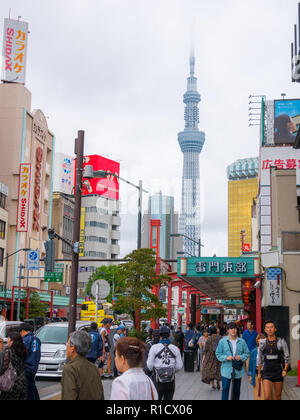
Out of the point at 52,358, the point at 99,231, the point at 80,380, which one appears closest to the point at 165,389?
the point at 80,380

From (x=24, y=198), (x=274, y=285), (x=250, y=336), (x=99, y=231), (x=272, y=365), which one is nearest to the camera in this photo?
(x=272, y=365)

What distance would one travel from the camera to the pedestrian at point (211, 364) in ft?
53.4

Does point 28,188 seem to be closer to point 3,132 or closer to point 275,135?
point 3,132

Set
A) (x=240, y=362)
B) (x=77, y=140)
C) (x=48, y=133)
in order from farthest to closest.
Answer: (x=48, y=133), (x=77, y=140), (x=240, y=362)

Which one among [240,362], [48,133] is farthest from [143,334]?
[48,133]

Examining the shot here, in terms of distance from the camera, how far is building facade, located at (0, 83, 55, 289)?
6944cm

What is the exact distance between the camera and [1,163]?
71.6 meters

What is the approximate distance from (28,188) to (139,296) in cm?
4199

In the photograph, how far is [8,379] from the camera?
761 centimetres

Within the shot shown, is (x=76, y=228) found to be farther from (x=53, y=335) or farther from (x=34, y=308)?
(x=34, y=308)

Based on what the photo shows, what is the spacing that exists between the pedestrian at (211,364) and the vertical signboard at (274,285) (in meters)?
5.48

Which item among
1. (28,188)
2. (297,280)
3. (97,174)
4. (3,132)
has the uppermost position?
(3,132)

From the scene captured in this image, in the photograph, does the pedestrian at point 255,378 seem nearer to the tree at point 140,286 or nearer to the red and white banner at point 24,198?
the tree at point 140,286

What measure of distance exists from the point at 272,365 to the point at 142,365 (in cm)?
547
